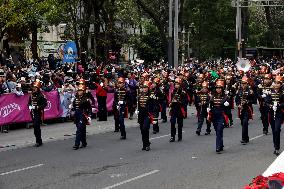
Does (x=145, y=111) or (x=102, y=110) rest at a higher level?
(x=145, y=111)

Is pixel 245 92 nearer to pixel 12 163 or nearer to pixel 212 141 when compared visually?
pixel 212 141

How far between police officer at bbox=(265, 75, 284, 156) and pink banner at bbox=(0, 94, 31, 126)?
940cm

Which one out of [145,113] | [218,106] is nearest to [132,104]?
[145,113]

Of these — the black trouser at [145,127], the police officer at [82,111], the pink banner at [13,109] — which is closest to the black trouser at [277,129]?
the black trouser at [145,127]

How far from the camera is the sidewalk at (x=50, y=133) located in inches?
731

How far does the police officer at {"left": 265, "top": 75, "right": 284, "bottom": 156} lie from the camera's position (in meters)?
15.6

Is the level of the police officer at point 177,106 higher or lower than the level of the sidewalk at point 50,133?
higher

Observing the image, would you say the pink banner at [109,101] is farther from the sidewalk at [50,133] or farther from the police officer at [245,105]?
the police officer at [245,105]

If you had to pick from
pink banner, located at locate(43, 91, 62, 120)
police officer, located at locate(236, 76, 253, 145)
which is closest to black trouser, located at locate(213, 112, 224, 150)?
police officer, located at locate(236, 76, 253, 145)

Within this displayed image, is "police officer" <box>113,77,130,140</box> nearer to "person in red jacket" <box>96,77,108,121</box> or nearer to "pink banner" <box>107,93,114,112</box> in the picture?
"person in red jacket" <box>96,77,108,121</box>

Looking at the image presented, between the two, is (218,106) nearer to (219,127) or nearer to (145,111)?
(219,127)

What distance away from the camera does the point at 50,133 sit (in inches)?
832

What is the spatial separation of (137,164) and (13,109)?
29.1 feet

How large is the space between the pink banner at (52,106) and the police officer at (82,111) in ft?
20.1
